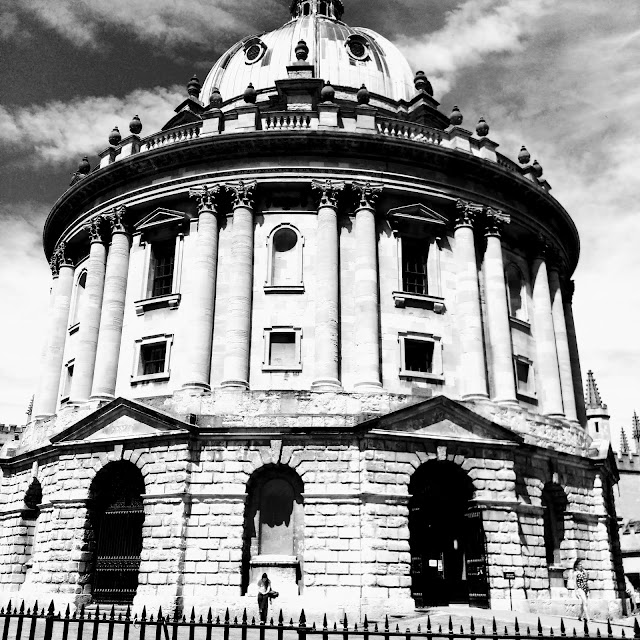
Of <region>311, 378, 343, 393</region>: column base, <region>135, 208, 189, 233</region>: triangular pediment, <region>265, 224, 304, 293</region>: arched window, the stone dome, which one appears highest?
the stone dome

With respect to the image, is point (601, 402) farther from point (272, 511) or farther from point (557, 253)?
point (272, 511)

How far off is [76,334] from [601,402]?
27316mm

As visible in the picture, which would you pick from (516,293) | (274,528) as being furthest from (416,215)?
(274,528)

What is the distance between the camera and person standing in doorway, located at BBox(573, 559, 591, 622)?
25.7m

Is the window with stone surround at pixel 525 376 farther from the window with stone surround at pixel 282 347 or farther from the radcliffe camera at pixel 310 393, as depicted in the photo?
the window with stone surround at pixel 282 347

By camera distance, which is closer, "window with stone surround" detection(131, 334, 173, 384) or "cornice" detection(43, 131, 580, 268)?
"window with stone surround" detection(131, 334, 173, 384)

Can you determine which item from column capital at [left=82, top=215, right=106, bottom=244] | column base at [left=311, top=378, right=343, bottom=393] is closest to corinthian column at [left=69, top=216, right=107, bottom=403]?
column capital at [left=82, top=215, right=106, bottom=244]

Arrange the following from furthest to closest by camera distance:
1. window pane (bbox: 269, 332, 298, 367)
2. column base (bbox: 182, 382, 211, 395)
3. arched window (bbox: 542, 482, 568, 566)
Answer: arched window (bbox: 542, 482, 568, 566), window pane (bbox: 269, 332, 298, 367), column base (bbox: 182, 382, 211, 395)

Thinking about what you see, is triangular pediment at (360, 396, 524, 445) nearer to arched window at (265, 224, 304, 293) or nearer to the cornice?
arched window at (265, 224, 304, 293)

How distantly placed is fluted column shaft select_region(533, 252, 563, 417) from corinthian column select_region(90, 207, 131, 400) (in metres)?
18.8

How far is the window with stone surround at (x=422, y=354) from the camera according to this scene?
29828 mm

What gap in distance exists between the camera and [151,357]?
31359 mm

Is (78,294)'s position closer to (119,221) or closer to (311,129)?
(119,221)

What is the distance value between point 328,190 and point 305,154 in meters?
2.00
